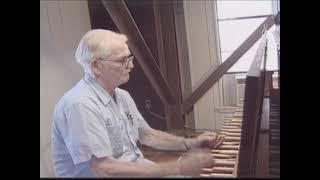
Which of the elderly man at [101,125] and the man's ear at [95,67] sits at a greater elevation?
the man's ear at [95,67]

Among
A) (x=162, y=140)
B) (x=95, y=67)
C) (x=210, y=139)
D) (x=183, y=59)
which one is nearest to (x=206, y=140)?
(x=210, y=139)

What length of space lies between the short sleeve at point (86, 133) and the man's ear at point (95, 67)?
8cm

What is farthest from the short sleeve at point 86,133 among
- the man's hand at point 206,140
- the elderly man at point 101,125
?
the man's hand at point 206,140

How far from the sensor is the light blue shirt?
3.03 feet

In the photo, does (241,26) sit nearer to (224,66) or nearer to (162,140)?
(224,66)

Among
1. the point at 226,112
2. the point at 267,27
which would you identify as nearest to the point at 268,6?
the point at 267,27

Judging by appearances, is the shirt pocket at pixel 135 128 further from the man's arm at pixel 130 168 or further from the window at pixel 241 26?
the window at pixel 241 26

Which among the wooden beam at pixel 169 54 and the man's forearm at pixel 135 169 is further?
the wooden beam at pixel 169 54

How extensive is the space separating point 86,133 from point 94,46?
8.0 inches

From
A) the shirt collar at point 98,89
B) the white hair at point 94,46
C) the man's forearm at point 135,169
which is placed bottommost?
the man's forearm at point 135,169

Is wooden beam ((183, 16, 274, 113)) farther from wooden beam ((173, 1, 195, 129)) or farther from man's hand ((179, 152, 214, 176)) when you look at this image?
man's hand ((179, 152, 214, 176))

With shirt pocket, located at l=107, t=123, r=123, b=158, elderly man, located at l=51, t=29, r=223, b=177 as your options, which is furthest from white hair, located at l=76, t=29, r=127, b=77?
shirt pocket, located at l=107, t=123, r=123, b=158

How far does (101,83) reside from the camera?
0.95 meters

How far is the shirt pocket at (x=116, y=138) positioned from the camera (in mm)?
945
